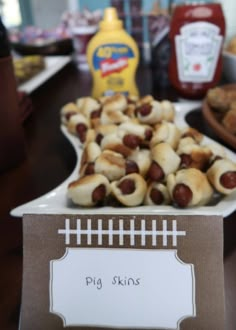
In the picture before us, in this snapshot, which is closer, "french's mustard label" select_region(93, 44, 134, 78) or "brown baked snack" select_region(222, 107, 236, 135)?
"brown baked snack" select_region(222, 107, 236, 135)

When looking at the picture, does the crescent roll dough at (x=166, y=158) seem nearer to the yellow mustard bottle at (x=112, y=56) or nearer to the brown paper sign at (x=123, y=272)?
the brown paper sign at (x=123, y=272)

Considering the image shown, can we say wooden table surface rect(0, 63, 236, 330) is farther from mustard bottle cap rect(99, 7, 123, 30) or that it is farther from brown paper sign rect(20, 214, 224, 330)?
mustard bottle cap rect(99, 7, 123, 30)

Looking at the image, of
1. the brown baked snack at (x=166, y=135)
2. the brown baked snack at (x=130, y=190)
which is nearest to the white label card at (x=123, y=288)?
the brown baked snack at (x=130, y=190)

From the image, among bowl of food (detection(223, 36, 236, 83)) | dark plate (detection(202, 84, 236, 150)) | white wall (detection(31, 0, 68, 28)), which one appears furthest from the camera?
white wall (detection(31, 0, 68, 28))

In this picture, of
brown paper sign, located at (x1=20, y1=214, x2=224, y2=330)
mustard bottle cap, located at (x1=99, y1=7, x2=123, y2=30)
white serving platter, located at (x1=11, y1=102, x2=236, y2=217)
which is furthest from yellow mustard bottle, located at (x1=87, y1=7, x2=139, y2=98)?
brown paper sign, located at (x1=20, y1=214, x2=224, y2=330)

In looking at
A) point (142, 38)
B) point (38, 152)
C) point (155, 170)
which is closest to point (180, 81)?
point (38, 152)

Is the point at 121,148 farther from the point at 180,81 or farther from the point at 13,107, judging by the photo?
the point at 180,81

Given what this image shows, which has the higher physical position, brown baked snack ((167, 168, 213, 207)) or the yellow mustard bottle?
the yellow mustard bottle
